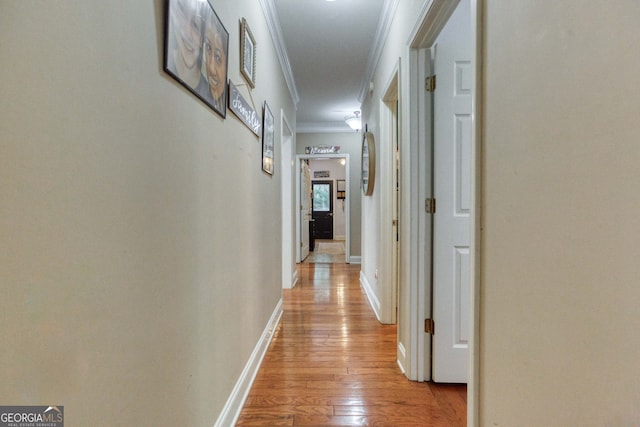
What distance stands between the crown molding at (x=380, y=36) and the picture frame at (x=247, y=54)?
107 cm

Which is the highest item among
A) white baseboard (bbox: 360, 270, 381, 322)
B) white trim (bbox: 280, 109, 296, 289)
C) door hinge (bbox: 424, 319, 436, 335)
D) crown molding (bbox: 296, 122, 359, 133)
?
crown molding (bbox: 296, 122, 359, 133)

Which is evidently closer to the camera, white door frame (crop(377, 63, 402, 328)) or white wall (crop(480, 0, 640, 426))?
white wall (crop(480, 0, 640, 426))

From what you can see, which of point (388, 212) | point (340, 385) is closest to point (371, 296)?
point (388, 212)

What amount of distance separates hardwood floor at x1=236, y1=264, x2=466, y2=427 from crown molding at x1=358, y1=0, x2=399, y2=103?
2.48 metres

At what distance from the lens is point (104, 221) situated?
65 cm

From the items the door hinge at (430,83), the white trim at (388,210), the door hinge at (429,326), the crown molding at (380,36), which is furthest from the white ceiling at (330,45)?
the door hinge at (429,326)

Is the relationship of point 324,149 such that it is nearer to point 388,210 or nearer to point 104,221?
point 388,210

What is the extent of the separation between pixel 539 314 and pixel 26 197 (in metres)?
1.09

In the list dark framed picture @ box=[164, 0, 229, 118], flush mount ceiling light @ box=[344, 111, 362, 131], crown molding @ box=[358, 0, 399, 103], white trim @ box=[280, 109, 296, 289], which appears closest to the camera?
dark framed picture @ box=[164, 0, 229, 118]

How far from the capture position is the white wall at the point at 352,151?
5836mm

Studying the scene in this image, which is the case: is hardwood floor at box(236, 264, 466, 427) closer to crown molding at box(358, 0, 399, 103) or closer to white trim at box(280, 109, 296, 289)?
white trim at box(280, 109, 296, 289)

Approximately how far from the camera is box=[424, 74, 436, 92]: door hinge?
1.77m

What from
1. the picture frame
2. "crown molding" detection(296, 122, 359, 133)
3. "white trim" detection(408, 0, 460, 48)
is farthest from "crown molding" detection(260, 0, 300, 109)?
"crown molding" detection(296, 122, 359, 133)

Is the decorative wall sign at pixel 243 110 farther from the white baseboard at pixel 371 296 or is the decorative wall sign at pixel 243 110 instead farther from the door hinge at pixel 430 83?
the white baseboard at pixel 371 296
